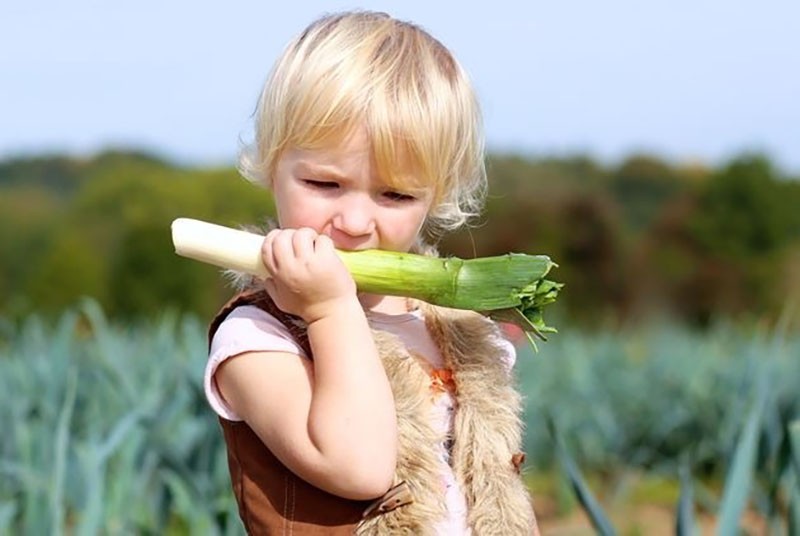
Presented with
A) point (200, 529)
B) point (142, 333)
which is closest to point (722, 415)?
point (142, 333)

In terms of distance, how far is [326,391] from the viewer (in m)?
1.28

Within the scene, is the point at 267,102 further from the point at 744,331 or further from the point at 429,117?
the point at 744,331

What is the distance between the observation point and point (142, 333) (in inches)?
246

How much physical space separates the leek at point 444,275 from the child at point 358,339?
1.2 inches

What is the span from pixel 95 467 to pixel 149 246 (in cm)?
1453

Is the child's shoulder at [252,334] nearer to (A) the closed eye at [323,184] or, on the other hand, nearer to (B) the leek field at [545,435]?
(A) the closed eye at [323,184]

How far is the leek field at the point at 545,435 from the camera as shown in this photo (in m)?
1.97

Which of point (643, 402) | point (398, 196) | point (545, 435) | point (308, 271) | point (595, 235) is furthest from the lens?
point (595, 235)

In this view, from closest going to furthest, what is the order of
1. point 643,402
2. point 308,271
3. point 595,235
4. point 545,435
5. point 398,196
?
point 308,271, point 398,196, point 545,435, point 643,402, point 595,235

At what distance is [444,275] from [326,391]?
16 centimetres

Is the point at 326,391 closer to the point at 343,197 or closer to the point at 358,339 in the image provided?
the point at 358,339

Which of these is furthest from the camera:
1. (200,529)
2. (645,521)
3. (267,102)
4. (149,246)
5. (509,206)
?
(509,206)

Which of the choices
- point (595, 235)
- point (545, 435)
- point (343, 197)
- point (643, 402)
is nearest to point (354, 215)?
point (343, 197)

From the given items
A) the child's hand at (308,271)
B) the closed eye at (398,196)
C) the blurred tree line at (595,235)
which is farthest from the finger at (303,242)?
the blurred tree line at (595,235)
